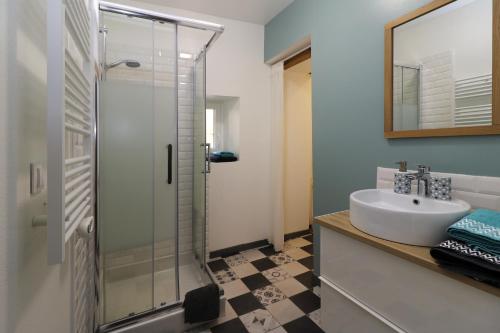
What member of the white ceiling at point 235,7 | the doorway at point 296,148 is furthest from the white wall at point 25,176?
the doorway at point 296,148

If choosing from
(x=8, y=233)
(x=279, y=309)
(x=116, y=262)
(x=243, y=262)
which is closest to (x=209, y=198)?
(x=243, y=262)

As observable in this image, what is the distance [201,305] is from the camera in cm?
158

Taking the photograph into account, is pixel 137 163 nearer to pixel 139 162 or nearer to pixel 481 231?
pixel 139 162

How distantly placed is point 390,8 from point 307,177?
2.04 m

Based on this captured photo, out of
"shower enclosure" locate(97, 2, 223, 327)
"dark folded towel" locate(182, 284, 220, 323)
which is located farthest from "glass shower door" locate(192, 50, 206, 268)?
"dark folded towel" locate(182, 284, 220, 323)

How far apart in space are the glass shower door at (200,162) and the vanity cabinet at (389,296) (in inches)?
46.3

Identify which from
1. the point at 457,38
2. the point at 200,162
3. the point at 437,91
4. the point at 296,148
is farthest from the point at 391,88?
the point at 296,148

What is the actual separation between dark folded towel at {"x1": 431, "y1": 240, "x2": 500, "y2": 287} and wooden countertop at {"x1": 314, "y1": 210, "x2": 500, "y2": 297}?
0.05ft

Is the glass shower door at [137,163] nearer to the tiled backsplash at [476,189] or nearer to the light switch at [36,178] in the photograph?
the light switch at [36,178]

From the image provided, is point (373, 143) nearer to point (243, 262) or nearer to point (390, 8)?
point (390, 8)

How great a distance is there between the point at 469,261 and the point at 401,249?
0.20 meters

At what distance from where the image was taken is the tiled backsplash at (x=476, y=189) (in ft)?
3.38

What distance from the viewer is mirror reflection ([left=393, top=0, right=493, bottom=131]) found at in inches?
42.5

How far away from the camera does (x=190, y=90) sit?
2.29 m
